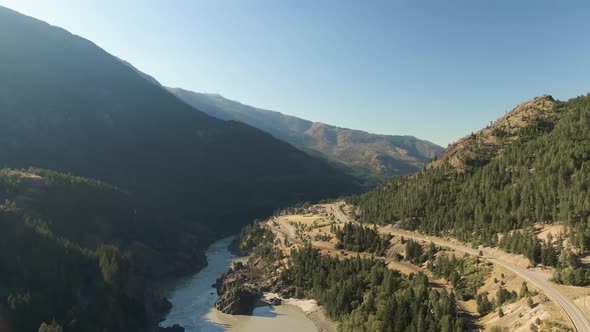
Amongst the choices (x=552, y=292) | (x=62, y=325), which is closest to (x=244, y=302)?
(x=62, y=325)

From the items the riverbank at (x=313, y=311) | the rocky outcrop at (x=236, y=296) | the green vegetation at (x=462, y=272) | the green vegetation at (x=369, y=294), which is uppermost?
the green vegetation at (x=462, y=272)

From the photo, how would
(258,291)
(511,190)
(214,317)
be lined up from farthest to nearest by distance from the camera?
(258,291) → (511,190) → (214,317)

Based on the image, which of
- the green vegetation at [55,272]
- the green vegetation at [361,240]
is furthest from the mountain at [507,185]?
the green vegetation at [55,272]

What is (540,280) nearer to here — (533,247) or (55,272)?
(533,247)

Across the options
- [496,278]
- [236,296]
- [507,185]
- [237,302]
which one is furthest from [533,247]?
[236,296]

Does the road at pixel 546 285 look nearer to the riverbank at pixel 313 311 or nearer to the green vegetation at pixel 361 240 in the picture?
the green vegetation at pixel 361 240

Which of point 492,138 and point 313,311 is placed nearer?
point 313,311

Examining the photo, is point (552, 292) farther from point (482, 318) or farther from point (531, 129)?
point (531, 129)
